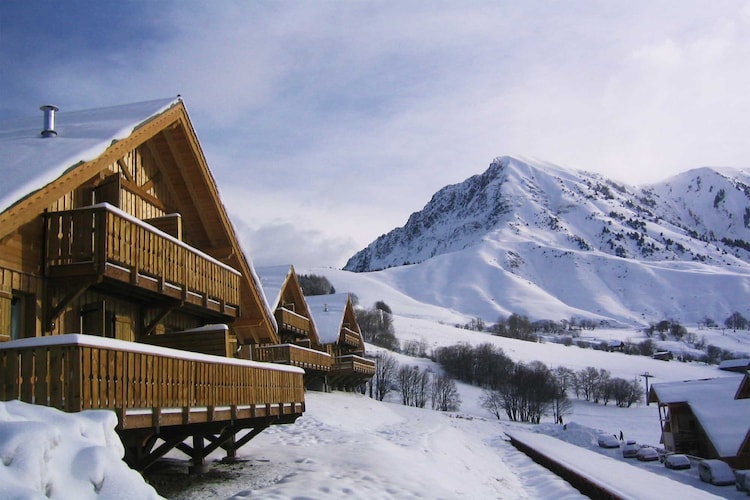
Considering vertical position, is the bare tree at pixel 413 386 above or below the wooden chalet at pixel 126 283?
below

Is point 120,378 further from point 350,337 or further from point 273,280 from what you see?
point 350,337

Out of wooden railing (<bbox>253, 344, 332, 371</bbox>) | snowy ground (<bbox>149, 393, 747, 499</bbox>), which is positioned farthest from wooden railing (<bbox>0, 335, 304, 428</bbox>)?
wooden railing (<bbox>253, 344, 332, 371</bbox>)

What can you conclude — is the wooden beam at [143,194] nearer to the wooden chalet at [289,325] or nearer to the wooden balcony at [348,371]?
the wooden chalet at [289,325]

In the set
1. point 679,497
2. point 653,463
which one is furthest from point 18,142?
point 653,463

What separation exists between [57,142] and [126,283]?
2.94m

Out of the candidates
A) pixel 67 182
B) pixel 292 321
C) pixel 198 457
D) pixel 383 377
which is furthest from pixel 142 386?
pixel 383 377


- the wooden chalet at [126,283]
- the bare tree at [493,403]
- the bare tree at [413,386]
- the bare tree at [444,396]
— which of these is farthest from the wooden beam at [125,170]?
the bare tree at [413,386]

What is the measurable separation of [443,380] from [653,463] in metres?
53.4

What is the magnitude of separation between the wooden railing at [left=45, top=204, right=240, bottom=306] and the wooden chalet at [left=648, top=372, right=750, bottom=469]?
38756 mm

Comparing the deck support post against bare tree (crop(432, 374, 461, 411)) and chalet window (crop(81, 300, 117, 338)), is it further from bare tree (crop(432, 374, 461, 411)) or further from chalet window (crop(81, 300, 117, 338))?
bare tree (crop(432, 374, 461, 411))

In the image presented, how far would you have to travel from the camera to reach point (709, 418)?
47.8 meters

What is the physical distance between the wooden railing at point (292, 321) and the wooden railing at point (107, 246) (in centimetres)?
2136

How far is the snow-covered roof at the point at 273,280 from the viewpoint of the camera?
118 ft

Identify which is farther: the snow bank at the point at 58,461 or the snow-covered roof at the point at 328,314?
the snow-covered roof at the point at 328,314
